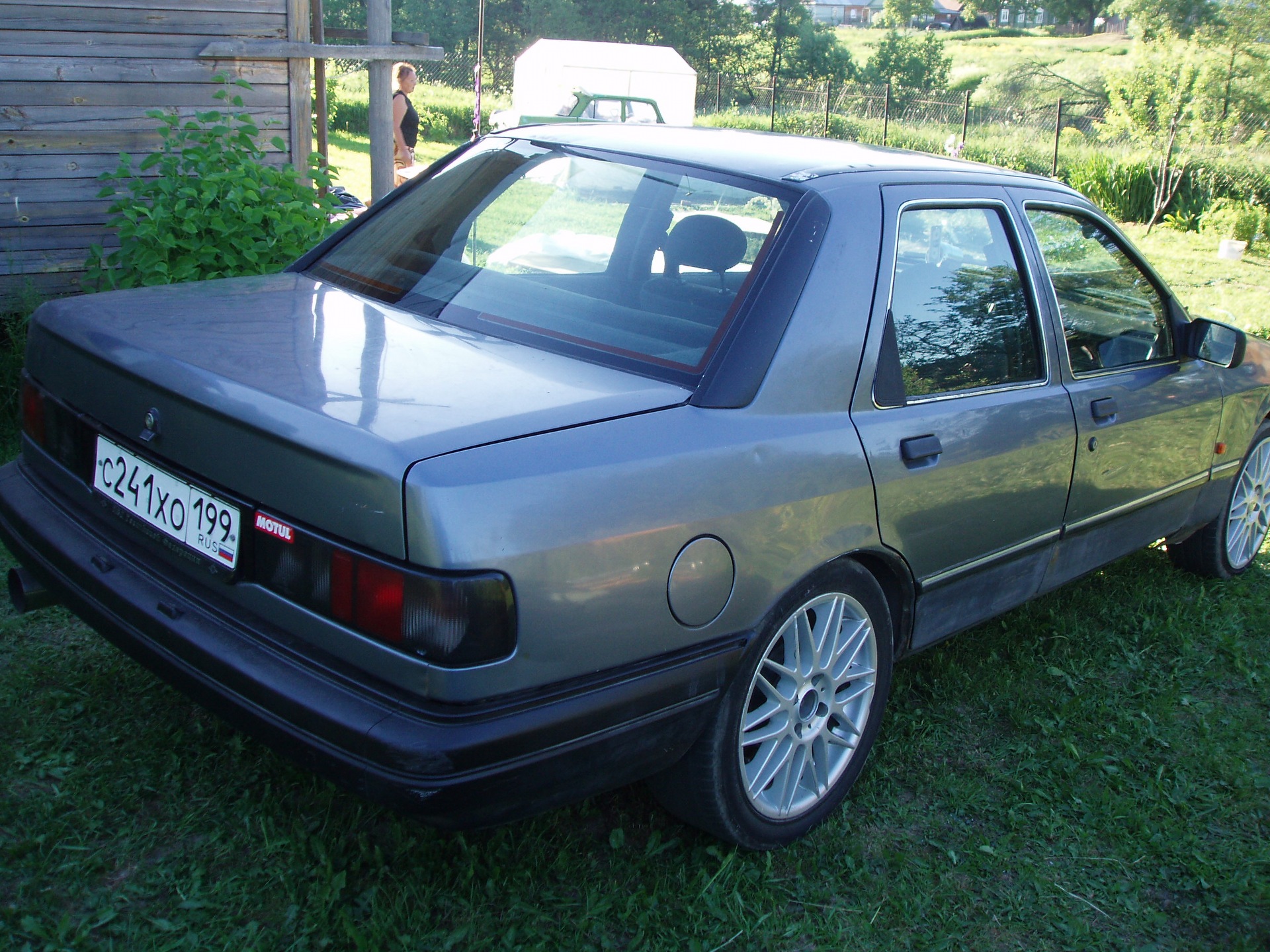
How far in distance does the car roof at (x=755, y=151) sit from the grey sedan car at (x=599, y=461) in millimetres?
18

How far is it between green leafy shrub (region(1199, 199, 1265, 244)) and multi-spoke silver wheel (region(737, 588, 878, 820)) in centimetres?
1640

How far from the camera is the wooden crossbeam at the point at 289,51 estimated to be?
5934 millimetres

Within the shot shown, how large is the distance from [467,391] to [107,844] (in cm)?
133

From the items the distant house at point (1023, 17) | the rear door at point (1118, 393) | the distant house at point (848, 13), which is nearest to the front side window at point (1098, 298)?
the rear door at point (1118, 393)

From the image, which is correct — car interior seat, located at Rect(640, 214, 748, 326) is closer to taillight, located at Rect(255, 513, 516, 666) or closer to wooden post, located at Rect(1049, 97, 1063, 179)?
taillight, located at Rect(255, 513, 516, 666)

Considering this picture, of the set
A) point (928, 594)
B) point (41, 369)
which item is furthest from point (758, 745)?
point (41, 369)

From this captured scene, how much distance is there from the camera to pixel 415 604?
6.03 ft

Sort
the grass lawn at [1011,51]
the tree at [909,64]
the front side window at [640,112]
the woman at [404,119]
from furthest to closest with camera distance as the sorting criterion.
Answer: the grass lawn at [1011,51] → the tree at [909,64] → the front side window at [640,112] → the woman at [404,119]

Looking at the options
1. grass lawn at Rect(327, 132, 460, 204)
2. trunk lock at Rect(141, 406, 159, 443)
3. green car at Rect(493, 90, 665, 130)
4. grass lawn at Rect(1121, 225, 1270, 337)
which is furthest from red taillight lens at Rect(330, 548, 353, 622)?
green car at Rect(493, 90, 665, 130)

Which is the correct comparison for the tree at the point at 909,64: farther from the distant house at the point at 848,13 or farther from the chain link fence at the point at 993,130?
the distant house at the point at 848,13

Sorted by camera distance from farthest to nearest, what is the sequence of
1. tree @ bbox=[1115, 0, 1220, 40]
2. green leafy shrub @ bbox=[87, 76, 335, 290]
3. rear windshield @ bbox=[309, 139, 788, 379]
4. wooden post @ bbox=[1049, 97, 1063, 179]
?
tree @ bbox=[1115, 0, 1220, 40]
wooden post @ bbox=[1049, 97, 1063, 179]
green leafy shrub @ bbox=[87, 76, 335, 290]
rear windshield @ bbox=[309, 139, 788, 379]

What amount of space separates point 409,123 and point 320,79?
3677 mm

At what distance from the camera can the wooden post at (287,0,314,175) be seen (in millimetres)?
6227

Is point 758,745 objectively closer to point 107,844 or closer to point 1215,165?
point 107,844
